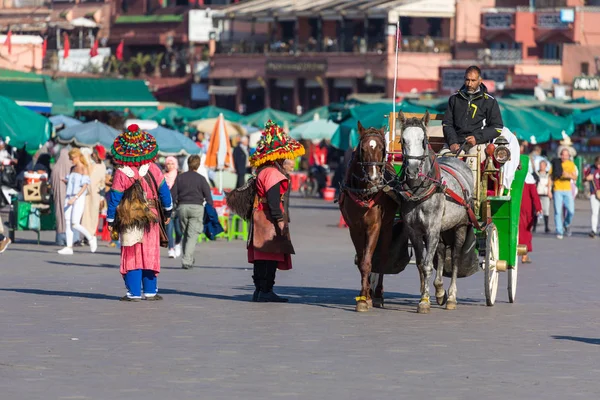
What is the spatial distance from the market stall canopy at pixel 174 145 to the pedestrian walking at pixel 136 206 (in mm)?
17050

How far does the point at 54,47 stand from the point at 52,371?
80.6 m

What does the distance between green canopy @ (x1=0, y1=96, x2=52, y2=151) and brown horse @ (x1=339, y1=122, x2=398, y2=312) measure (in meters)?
13.6

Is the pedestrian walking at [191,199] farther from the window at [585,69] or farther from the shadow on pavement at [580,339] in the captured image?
the window at [585,69]

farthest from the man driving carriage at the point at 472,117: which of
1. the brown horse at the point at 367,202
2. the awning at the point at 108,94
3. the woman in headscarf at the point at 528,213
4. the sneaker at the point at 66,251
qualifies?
the awning at the point at 108,94

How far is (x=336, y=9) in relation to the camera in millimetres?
79625

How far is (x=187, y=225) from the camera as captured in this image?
860 inches

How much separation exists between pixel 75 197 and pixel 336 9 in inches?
2233

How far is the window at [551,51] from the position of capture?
73688 mm

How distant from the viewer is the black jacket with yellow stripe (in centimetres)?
1578

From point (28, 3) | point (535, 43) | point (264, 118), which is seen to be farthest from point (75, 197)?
point (28, 3)

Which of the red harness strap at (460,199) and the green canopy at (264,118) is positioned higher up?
the red harness strap at (460,199)

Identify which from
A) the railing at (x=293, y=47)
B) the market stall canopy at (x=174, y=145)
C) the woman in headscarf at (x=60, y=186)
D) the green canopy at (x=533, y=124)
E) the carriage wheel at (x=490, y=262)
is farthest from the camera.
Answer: the railing at (x=293, y=47)

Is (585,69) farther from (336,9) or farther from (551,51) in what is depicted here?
(336,9)

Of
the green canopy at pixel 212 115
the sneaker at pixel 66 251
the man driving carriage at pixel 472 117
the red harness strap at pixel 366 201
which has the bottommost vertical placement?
the green canopy at pixel 212 115
